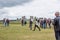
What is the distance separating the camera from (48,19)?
38.5 meters

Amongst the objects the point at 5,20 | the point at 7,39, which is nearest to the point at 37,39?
the point at 7,39

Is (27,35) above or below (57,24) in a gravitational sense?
below

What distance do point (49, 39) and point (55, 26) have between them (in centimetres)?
790

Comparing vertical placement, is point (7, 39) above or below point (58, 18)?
below

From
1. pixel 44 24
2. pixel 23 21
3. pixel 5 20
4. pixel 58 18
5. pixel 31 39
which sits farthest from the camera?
pixel 5 20

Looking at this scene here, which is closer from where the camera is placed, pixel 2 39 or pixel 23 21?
pixel 2 39

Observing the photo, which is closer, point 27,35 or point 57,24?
point 57,24

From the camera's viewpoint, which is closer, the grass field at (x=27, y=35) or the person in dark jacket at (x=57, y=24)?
the person in dark jacket at (x=57, y=24)

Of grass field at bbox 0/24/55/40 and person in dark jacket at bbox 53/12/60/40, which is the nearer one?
person in dark jacket at bbox 53/12/60/40

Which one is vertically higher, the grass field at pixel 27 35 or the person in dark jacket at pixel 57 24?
the person in dark jacket at pixel 57 24

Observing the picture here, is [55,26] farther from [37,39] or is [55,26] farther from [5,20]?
[5,20]

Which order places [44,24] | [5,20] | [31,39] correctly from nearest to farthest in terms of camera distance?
[31,39] → [44,24] → [5,20]

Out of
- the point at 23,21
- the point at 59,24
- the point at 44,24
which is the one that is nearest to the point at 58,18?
the point at 59,24

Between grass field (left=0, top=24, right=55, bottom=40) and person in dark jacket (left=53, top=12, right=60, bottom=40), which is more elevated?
person in dark jacket (left=53, top=12, right=60, bottom=40)
